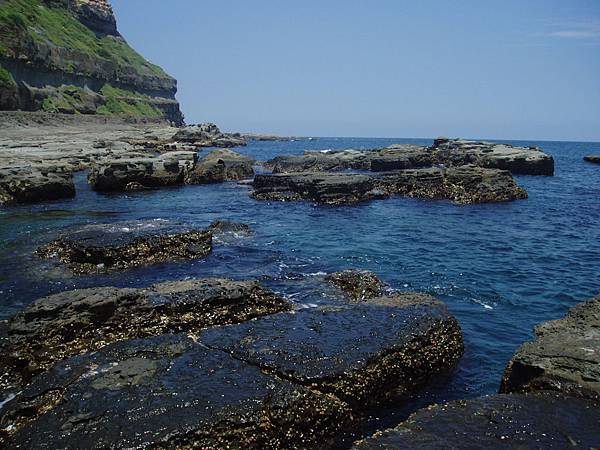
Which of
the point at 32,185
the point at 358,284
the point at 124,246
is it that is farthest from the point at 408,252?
the point at 32,185

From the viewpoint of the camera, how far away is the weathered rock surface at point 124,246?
14914 millimetres

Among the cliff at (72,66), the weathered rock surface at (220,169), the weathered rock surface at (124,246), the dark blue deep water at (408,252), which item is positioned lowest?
the dark blue deep water at (408,252)

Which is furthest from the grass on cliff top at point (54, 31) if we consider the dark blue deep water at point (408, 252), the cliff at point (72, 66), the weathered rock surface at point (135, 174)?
the dark blue deep water at point (408, 252)

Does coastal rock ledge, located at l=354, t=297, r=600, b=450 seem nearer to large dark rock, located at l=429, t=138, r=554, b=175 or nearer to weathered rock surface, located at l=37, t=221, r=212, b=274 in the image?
weathered rock surface, located at l=37, t=221, r=212, b=274

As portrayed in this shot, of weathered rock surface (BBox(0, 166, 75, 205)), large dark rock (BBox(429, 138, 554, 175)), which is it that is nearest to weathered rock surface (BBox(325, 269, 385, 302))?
weathered rock surface (BBox(0, 166, 75, 205))

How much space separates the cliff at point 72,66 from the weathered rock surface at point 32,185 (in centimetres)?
3925

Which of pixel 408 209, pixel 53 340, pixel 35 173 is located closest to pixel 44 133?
pixel 35 173

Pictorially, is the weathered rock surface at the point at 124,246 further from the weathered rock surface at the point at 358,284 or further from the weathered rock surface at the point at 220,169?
the weathered rock surface at the point at 220,169

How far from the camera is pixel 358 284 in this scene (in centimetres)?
1309

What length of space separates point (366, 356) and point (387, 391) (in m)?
0.71

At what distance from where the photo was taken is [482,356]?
977 centimetres

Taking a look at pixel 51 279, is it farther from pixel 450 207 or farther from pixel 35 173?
pixel 450 207

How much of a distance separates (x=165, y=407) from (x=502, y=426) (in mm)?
4593

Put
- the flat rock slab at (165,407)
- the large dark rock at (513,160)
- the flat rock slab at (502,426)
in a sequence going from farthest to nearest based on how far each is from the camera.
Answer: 1. the large dark rock at (513,160)
2. the flat rock slab at (165,407)
3. the flat rock slab at (502,426)
